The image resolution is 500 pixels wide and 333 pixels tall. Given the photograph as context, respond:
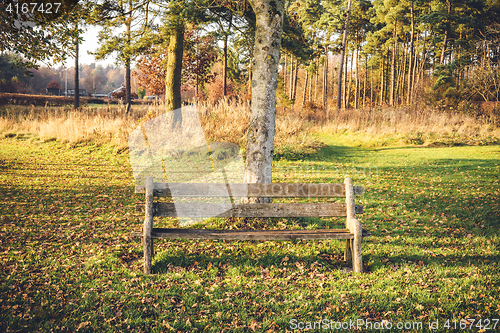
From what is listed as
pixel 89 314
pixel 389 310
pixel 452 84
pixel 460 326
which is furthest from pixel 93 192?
pixel 452 84

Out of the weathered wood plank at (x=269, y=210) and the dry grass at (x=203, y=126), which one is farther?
the dry grass at (x=203, y=126)

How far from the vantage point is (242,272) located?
3.92 meters

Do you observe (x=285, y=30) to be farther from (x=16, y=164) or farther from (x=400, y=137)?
(x=16, y=164)

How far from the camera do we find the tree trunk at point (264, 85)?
4.97 m

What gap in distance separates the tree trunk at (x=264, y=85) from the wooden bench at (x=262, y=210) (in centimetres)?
117

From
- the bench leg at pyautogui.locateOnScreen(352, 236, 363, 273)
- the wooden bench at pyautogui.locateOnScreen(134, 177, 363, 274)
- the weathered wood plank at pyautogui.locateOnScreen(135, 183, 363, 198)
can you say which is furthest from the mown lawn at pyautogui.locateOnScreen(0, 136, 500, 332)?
the weathered wood plank at pyautogui.locateOnScreen(135, 183, 363, 198)

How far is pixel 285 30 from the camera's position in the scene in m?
11.6

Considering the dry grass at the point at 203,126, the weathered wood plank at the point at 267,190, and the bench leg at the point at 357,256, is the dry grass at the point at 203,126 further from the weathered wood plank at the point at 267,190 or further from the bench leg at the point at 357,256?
the bench leg at the point at 357,256

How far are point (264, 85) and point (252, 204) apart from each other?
6.96 ft

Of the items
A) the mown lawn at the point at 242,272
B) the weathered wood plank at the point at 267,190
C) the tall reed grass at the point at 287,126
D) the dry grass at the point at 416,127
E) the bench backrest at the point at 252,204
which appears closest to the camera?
the mown lawn at the point at 242,272

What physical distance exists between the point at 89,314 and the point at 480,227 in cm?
596
